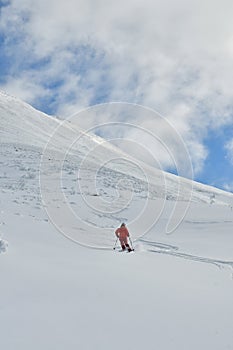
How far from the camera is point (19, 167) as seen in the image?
153 ft

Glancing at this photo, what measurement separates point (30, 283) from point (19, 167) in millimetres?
37490

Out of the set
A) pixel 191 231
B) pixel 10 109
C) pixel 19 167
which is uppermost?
pixel 10 109

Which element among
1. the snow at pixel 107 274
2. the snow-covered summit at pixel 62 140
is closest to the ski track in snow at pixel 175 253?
the snow at pixel 107 274

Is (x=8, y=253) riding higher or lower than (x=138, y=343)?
higher

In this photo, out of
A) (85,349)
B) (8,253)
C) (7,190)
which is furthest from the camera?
(7,190)

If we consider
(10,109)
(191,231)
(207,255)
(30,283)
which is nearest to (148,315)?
(30,283)

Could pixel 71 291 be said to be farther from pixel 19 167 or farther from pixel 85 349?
pixel 19 167

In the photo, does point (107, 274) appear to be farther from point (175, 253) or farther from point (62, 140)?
point (62, 140)

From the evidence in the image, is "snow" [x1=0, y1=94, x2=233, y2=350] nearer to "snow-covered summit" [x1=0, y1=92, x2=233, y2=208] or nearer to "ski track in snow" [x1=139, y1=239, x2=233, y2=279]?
"ski track in snow" [x1=139, y1=239, x2=233, y2=279]

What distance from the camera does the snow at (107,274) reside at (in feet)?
25.3

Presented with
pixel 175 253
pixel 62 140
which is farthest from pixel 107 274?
pixel 62 140

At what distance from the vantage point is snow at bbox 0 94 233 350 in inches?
304

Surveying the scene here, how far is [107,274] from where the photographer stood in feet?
41.0

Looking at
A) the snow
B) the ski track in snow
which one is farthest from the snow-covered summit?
the ski track in snow
